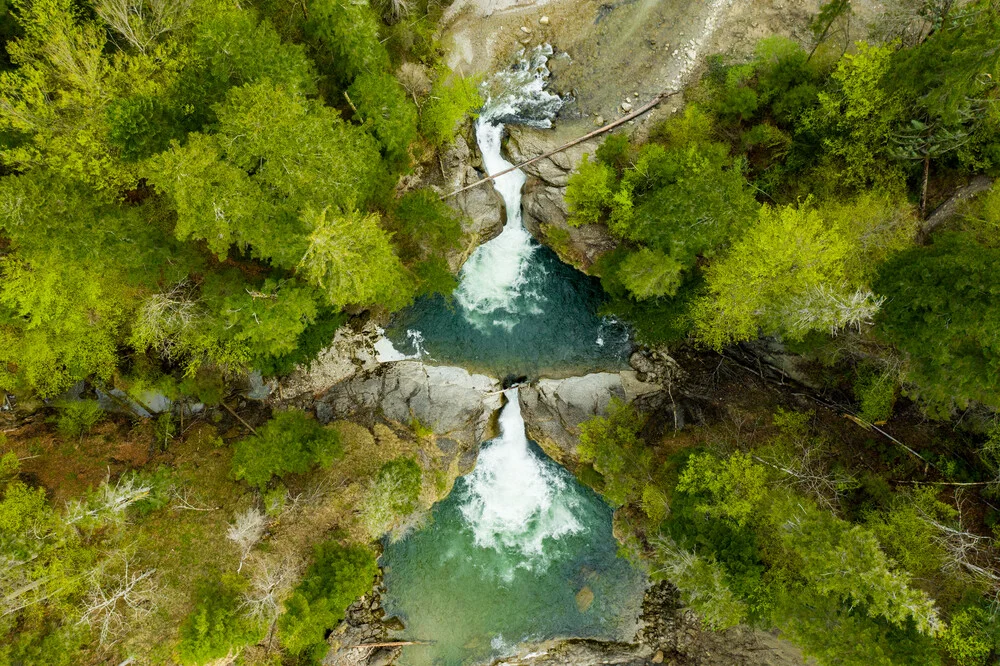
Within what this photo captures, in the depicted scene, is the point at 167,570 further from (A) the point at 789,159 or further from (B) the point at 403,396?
(A) the point at 789,159

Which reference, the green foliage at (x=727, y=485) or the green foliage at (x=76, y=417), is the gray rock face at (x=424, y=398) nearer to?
the green foliage at (x=76, y=417)

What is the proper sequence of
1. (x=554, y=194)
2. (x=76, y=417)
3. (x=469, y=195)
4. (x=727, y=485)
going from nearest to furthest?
1. (x=727, y=485)
2. (x=76, y=417)
3. (x=554, y=194)
4. (x=469, y=195)

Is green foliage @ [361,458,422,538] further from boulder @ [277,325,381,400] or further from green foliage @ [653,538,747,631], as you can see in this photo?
green foliage @ [653,538,747,631]

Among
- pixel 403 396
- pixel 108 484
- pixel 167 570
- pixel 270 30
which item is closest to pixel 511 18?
pixel 270 30

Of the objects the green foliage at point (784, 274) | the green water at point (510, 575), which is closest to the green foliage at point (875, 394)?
the green foliage at point (784, 274)

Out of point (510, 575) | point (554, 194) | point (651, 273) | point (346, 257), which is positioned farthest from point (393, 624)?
point (554, 194)

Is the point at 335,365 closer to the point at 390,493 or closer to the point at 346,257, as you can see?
the point at 390,493
